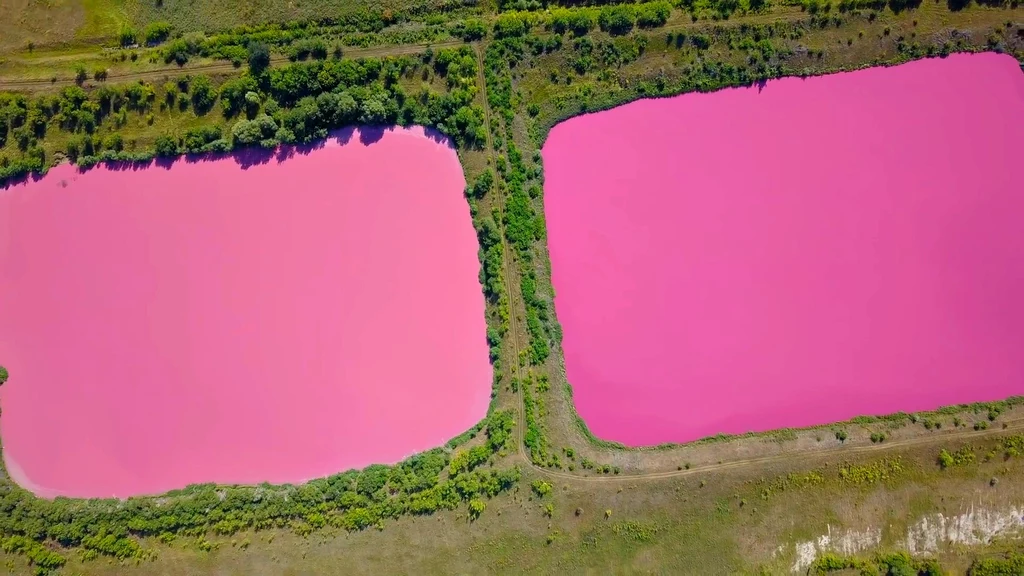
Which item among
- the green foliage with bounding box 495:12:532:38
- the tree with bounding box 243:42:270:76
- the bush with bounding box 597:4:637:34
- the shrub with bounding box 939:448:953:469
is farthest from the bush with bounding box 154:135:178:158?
the shrub with bounding box 939:448:953:469

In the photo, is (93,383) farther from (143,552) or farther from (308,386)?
(308,386)

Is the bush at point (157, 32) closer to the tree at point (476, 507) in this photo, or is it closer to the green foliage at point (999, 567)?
the tree at point (476, 507)

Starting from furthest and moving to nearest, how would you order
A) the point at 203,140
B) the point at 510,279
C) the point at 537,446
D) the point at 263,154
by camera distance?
1. the point at 263,154
2. the point at 203,140
3. the point at 510,279
4. the point at 537,446

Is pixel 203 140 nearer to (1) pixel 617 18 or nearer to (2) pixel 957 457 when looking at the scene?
(1) pixel 617 18

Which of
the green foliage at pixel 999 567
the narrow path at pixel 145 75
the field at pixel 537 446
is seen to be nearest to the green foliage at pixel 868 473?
the field at pixel 537 446

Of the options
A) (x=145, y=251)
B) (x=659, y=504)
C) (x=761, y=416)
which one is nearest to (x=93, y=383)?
(x=145, y=251)

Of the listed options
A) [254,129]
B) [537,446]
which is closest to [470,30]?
[254,129]
